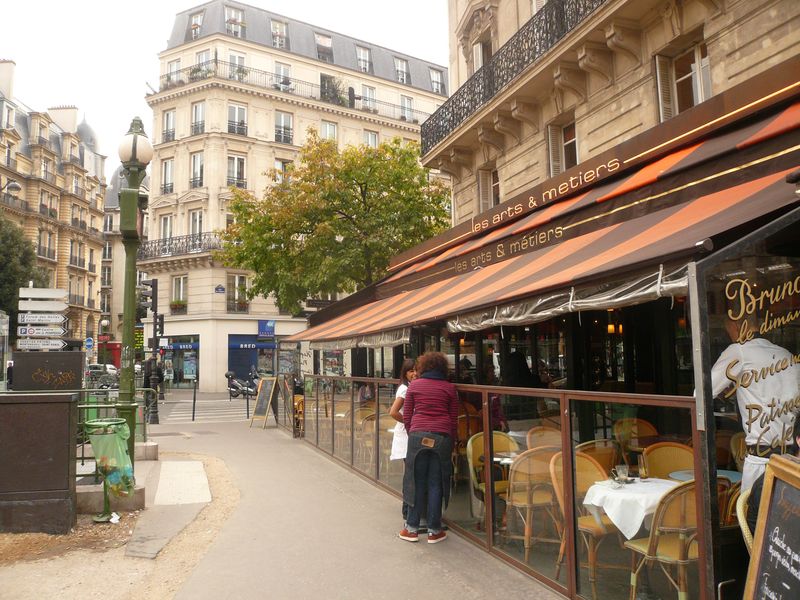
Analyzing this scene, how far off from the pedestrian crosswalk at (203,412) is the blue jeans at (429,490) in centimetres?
1404

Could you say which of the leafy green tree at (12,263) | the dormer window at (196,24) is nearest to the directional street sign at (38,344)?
the leafy green tree at (12,263)

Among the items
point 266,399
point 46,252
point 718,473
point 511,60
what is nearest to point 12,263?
point 46,252

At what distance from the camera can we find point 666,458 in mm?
4262

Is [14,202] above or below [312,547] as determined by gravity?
above

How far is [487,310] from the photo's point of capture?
20.8ft

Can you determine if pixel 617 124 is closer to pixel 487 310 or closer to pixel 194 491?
pixel 487 310

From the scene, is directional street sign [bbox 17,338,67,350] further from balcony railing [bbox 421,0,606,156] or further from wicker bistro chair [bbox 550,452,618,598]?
wicker bistro chair [bbox 550,452,618,598]

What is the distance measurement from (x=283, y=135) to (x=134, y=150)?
31255 mm

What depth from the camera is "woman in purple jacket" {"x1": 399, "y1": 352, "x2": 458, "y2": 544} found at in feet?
19.5

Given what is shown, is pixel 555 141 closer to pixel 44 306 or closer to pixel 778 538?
pixel 44 306

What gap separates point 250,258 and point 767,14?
54.5 feet

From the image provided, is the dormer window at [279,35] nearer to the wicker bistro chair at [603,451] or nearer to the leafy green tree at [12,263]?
the leafy green tree at [12,263]

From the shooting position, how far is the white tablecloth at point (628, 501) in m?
3.94

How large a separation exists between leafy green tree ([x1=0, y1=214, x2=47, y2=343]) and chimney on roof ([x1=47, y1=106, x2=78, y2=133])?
29.6 m
